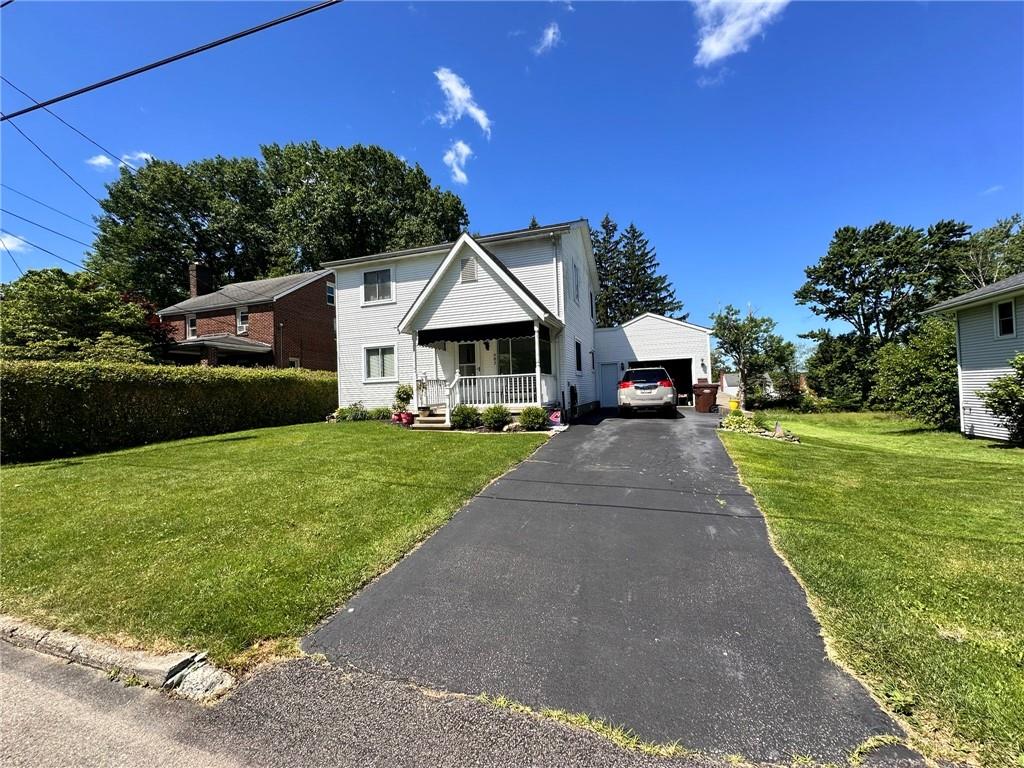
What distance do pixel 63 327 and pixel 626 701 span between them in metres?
26.1

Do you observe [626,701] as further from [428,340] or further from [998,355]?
[998,355]

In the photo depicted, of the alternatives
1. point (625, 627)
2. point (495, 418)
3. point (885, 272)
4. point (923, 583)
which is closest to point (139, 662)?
point (625, 627)

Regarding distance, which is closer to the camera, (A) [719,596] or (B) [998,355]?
(A) [719,596]

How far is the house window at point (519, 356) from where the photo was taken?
15391 mm

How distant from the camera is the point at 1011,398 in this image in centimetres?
1168

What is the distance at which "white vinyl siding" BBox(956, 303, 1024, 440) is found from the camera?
1294 cm

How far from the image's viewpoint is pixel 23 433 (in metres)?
9.91

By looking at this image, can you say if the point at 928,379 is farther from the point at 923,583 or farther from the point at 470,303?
the point at 923,583

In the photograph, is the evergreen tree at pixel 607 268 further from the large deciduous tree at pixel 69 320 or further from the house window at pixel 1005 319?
the large deciduous tree at pixel 69 320

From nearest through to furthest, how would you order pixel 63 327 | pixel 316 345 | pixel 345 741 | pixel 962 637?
pixel 345 741 → pixel 962 637 → pixel 63 327 → pixel 316 345

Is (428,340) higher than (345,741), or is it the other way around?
(428,340)

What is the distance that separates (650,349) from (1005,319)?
11717 millimetres

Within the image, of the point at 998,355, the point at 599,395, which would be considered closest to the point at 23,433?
the point at 599,395

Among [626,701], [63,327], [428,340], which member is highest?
[63,327]
